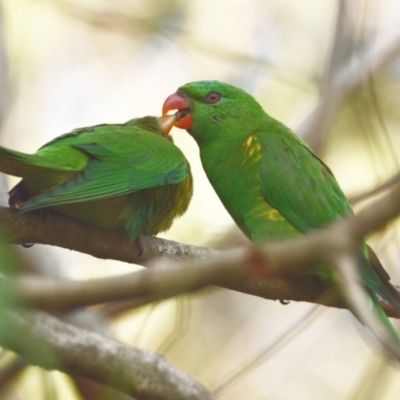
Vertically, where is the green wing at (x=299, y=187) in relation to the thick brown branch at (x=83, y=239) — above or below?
above

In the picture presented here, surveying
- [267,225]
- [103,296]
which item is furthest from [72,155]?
[103,296]

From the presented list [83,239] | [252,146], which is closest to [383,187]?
[83,239]

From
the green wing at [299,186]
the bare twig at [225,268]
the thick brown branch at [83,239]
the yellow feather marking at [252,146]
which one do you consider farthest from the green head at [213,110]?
the bare twig at [225,268]

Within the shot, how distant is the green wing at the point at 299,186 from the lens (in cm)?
319

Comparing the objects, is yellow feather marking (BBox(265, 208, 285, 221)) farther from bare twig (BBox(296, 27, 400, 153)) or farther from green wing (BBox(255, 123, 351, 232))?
bare twig (BBox(296, 27, 400, 153))

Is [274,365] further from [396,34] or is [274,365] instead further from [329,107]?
[396,34]

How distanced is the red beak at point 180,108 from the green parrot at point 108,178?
230 mm

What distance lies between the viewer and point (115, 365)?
82.4 inches

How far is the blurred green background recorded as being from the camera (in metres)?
4.63

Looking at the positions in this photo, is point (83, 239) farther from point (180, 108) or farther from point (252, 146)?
point (180, 108)

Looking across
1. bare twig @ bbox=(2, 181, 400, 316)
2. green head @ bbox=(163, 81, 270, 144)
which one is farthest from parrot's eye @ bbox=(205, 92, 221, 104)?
bare twig @ bbox=(2, 181, 400, 316)

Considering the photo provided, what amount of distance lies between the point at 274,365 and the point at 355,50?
8.47 feet

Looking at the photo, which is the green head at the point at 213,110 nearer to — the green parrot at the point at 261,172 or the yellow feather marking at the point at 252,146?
the green parrot at the point at 261,172

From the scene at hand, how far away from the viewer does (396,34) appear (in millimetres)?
4820
